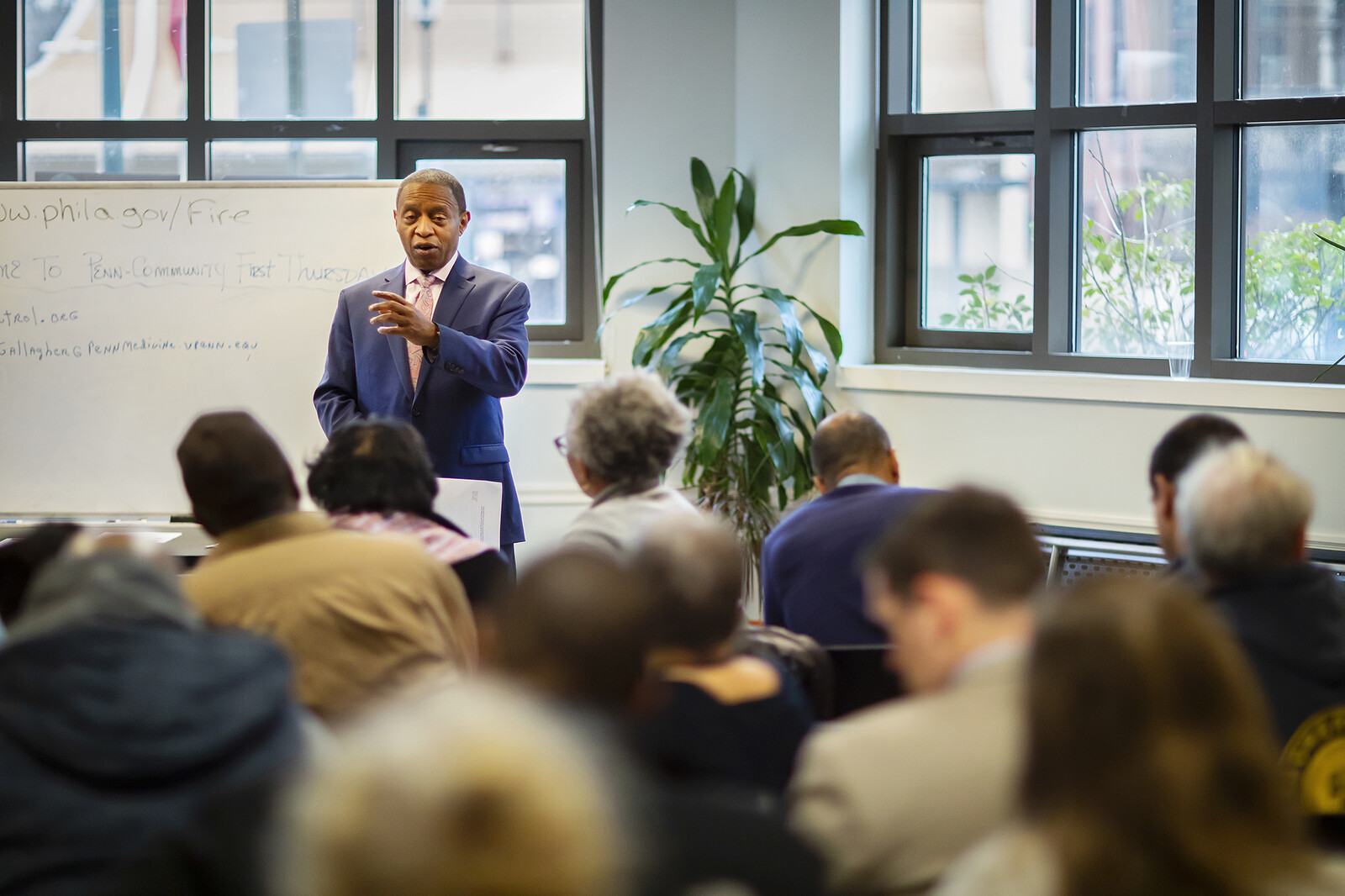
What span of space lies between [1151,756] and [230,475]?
1393mm

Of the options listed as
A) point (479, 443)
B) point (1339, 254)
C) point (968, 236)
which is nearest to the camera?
point (479, 443)

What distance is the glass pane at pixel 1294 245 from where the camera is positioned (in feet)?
12.2

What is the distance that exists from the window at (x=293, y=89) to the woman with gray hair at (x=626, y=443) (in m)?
2.33

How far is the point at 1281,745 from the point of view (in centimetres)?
167

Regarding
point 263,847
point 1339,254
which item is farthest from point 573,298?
point 263,847

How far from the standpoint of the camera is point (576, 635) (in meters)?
1.09

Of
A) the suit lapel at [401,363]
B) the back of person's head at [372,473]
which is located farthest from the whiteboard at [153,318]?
the back of person's head at [372,473]

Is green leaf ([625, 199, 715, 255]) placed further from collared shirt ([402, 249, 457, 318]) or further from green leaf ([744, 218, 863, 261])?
collared shirt ([402, 249, 457, 318])

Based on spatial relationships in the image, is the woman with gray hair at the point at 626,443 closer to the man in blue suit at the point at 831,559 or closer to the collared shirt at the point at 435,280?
the man in blue suit at the point at 831,559

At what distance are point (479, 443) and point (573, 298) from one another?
1.32 meters

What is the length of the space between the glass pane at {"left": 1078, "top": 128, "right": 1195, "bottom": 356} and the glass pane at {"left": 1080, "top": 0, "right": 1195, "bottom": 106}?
122mm

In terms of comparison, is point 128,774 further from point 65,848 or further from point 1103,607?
point 1103,607

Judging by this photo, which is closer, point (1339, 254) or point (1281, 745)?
point (1281, 745)

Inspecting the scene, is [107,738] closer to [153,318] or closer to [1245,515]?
[1245,515]
